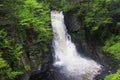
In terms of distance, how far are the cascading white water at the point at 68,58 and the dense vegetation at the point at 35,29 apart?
192cm

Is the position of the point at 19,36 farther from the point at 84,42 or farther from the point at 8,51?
the point at 84,42

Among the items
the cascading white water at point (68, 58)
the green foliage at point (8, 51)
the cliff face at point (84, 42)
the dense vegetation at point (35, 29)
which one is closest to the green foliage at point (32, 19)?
the dense vegetation at point (35, 29)

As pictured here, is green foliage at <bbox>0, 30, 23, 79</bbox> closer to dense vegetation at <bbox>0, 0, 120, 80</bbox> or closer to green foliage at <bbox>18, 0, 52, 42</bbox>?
dense vegetation at <bbox>0, 0, 120, 80</bbox>

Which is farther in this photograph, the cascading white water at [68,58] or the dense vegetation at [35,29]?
the cascading white water at [68,58]

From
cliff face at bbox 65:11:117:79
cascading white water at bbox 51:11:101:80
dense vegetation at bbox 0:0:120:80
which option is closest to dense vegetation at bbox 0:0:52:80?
dense vegetation at bbox 0:0:120:80

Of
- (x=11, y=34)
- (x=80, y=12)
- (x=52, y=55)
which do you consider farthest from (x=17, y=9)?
(x=80, y=12)

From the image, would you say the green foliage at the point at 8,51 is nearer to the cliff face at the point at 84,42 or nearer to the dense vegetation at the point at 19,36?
the dense vegetation at the point at 19,36

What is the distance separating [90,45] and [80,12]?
12.7 ft

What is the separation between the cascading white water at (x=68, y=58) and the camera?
2311cm

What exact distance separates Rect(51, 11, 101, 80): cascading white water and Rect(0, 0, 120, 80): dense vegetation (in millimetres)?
1921

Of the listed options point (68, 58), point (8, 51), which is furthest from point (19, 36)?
point (68, 58)

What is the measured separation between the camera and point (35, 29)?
2119cm

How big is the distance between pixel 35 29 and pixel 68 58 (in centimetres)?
734

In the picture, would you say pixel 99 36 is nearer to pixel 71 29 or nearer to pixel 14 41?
pixel 71 29
